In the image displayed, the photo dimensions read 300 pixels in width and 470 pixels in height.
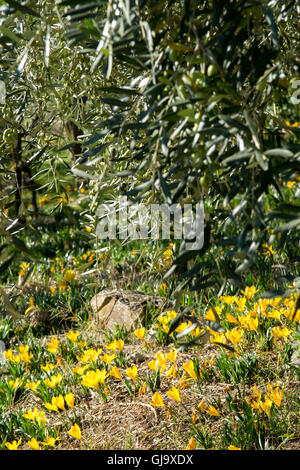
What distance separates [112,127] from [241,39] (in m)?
0.42

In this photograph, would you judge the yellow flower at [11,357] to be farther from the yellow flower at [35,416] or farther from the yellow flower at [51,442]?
the yellow flower at [51,442]

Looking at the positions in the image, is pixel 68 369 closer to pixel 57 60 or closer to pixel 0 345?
pixel 0 345

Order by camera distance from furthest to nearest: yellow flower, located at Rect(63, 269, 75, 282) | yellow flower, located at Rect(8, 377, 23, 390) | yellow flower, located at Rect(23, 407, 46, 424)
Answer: yellow flower, located at Rect(63, 269, 75, 282)
yellow flower, located at Rect(8, 377, 23, 390)
yellow flower, located at Rect(23, 407, 46, 424)

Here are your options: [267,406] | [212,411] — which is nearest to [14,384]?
[212,411]

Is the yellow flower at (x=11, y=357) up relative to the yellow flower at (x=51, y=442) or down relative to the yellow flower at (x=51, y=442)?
up

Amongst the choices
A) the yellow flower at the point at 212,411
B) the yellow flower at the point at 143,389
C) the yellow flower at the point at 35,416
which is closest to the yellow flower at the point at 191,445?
the yellow flower at the point at 212,411

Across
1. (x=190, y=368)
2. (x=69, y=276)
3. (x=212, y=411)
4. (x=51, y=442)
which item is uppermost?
(x=69, y=276)

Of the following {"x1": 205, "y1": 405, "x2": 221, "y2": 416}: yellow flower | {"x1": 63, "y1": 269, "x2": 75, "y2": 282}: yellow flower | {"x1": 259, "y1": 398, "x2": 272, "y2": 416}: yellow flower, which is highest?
{"x1": 63, "y1": 269, "x2": 75, "y2": 282}: yellow flower

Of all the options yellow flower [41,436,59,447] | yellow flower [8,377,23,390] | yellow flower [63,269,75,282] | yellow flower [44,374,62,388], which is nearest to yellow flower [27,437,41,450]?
yellow flower [41,436,59,447]

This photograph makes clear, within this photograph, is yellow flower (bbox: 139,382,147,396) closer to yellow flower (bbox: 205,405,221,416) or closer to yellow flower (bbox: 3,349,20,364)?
yellow flower (bbox: 205,405,221,416)

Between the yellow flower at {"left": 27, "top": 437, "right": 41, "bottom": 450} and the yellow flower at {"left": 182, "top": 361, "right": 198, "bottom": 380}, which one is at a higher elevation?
the yellow flower at {"left": 182, "top": 361, "right": 198, "bottom": 380}

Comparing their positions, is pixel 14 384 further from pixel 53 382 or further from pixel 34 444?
pixel 34 444
